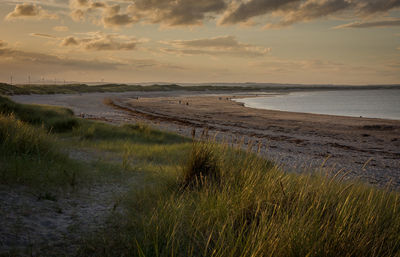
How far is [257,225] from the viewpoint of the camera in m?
3.64

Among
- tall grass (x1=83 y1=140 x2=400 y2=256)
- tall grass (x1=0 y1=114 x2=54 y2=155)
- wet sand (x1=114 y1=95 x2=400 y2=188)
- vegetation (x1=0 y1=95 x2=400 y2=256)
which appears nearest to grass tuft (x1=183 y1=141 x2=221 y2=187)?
vegetation (x1=0 y1=95 x2=400 y2=256)

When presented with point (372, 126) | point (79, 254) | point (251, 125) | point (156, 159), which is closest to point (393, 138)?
point (372, 126)

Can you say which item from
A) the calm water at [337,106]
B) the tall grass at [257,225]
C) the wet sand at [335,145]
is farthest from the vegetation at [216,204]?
the calm water at [337,106]

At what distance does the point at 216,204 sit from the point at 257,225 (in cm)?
61

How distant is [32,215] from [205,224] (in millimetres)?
2412

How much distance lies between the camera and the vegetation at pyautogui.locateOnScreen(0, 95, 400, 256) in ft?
8.95

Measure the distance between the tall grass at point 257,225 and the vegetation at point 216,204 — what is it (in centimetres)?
1

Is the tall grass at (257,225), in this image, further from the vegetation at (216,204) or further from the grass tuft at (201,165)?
the grass tuft at (201,165)

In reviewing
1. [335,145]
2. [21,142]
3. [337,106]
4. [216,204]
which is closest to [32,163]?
[21,142]

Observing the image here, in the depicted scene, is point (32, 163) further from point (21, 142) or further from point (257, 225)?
point (257, 225)

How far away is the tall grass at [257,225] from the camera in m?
2.67

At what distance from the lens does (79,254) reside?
2982 mm

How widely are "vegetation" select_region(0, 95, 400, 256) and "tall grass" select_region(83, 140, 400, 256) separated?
14mm

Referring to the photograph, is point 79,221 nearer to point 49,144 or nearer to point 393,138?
point 49,144
